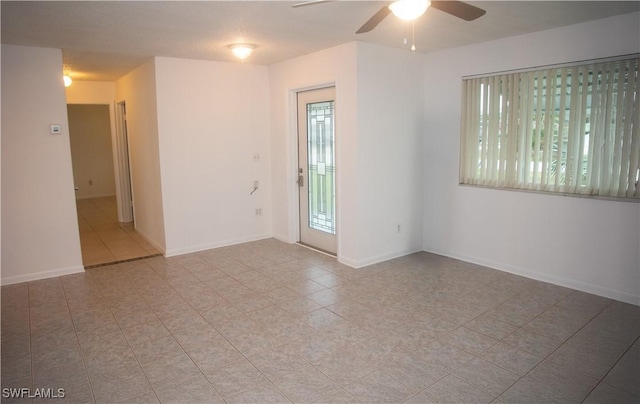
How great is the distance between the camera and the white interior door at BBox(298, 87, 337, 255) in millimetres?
5156

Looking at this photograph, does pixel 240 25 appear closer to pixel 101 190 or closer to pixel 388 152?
pixel 388 152

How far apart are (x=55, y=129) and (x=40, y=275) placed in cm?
162

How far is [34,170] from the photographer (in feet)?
14.6

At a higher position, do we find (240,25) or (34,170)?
(240,25)

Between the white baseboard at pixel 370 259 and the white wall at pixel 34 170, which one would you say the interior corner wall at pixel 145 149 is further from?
the white baseboard at pixel 370 259

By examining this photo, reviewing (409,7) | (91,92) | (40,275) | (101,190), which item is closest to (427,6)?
(409,7)

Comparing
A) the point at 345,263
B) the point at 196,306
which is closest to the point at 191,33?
the point at 196,306

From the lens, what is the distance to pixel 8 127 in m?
4.27

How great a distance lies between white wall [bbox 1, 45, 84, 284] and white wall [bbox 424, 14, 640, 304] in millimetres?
4262

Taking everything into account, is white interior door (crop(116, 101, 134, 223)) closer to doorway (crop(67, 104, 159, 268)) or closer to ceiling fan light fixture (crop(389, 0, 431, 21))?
doorway (crop(67, 104, 159, 268))

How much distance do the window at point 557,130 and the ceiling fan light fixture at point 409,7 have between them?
7.21 feet

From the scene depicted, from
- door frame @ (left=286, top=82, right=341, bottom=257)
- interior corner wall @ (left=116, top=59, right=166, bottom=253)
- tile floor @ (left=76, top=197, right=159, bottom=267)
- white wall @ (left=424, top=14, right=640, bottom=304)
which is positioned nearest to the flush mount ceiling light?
door frame @ (left=286, top=82, right=341, bottom=257)

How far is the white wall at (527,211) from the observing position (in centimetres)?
371


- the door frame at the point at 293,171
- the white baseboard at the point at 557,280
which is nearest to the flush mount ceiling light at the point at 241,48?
the door frame at the point at 293,171
